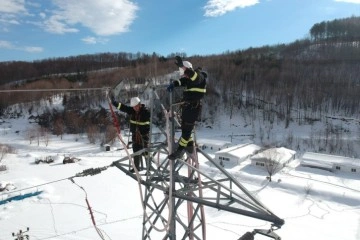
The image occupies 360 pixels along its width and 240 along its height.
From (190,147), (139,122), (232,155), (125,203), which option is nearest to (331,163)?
(232,155)

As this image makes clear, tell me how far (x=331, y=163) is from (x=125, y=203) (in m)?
25.2

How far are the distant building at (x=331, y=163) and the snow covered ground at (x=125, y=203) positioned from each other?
35.0 inches

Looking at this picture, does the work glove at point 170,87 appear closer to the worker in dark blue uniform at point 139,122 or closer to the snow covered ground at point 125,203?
the worker in dark blue uniform at point 139,122

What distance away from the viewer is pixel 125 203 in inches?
1000

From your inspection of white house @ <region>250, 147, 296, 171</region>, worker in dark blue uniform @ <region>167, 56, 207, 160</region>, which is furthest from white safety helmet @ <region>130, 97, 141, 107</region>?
white house @ <region>250, 147, 296, 171</region>

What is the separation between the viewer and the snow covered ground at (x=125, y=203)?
20.6m

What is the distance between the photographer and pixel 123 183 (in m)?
30.3

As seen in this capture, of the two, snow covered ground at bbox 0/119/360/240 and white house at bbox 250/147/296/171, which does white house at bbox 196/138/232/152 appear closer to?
snow covered ground at bbox 0/119/360/240

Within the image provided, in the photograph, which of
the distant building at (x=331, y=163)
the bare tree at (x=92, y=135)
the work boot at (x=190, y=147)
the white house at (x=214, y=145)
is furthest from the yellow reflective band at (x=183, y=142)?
the bare tree at (x=92, y=135)

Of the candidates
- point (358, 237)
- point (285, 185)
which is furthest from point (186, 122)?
point (285, 185)

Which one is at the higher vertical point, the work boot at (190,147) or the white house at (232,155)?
the work boot at (190,147)

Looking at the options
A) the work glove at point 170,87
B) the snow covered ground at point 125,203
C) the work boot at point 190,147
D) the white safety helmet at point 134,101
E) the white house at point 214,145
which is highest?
the work glove at point 170,87

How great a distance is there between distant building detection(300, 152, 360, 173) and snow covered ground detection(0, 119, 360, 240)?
0.89m

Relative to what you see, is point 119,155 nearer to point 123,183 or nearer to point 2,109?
point 123,183
